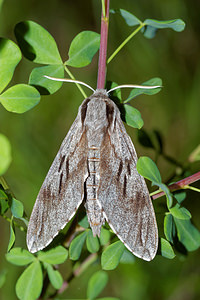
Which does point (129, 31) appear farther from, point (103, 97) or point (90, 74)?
point (103, 97)

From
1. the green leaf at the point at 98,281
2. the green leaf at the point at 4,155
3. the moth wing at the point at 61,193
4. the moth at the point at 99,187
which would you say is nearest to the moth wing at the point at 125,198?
the moth at the point at 99,187

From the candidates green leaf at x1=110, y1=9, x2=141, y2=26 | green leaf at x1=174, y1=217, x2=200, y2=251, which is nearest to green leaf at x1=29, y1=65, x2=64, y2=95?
green leaf at x1=110, y1=9, x2=141, y2=26

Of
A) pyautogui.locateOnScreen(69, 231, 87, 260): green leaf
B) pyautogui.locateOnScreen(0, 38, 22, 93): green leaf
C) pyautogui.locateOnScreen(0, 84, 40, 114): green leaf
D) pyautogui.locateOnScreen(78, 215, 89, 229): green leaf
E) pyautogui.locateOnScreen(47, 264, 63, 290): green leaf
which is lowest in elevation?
pyautogui.locateOnScreen(47, 264, 63, 290): green leaf

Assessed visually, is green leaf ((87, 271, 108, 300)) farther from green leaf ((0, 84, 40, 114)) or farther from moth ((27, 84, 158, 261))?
green leaf ((0, 84, 40, 114))

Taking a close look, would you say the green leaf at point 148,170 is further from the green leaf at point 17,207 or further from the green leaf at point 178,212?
the green leaf at point 17,207

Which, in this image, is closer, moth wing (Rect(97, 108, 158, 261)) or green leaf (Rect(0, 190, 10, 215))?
green leaf (Rect(0, 190, 10, 215))

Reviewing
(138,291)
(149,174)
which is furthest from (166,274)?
(149,174)

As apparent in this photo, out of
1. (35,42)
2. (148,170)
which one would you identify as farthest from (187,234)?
(35,42)
